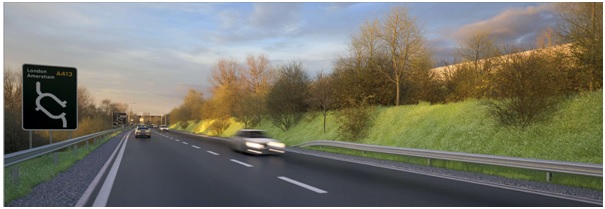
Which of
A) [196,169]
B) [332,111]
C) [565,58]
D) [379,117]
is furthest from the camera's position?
[332,111]

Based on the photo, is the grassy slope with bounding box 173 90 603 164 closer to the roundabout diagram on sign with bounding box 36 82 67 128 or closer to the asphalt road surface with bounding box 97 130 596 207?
the asphalt road surface with bounding box 97 130 596 207

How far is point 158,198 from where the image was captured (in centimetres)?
691

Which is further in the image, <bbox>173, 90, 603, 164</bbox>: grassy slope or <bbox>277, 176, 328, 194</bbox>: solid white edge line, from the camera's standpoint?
<bbox>173, 90, 603, 164</bbox>: grassy slope

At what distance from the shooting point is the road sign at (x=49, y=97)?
10.3 metres

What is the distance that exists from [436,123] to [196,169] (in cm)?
1343

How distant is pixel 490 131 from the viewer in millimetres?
16484

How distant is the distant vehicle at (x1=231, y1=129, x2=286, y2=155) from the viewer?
16.9 m

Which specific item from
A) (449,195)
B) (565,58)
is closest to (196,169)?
(449,195)

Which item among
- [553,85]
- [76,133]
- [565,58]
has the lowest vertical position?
[76,133]

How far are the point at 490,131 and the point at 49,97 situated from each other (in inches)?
626

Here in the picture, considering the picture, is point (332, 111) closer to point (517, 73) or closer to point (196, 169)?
point (517, 73)

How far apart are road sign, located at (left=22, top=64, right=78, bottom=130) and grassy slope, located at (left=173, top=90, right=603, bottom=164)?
46.7 feet

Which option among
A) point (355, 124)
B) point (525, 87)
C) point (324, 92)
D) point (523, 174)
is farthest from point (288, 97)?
point (523, 174)

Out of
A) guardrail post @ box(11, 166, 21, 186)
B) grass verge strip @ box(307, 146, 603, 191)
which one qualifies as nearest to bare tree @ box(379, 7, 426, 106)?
grass verge strip @ box(307, 146, 603, 191)
